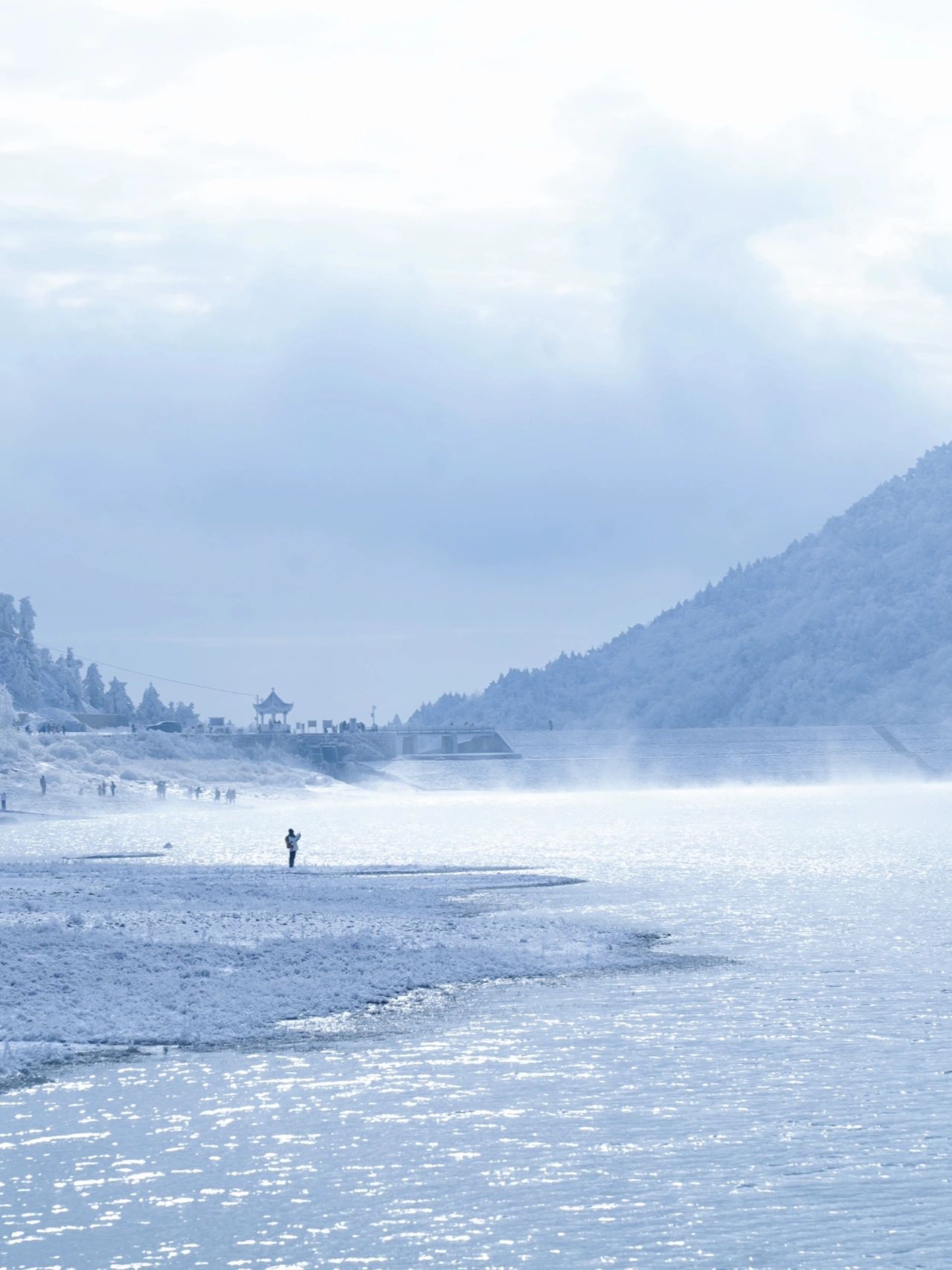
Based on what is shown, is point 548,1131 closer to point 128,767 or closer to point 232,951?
point 232,951

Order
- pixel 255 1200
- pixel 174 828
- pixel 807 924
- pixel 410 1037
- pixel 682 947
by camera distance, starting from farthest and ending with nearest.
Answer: pixel 174 828 → pixel 807 924 → pixel 682 947 → pixel 410 1037 → pixel 255 1200

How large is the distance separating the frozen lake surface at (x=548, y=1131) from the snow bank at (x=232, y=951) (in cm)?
136

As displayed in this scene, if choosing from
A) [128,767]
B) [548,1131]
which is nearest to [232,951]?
[548,1131]

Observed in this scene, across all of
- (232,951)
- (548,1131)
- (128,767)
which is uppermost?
(128,767)

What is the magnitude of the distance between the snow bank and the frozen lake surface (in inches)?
53.4

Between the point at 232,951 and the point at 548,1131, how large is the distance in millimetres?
14086

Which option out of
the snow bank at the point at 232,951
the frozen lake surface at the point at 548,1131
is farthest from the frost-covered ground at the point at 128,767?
the frozen lake surface at the point at 548,1131

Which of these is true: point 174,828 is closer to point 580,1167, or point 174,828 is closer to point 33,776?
point 33,776

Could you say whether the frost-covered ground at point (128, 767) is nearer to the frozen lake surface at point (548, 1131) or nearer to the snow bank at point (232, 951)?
the snow bank at point (232, 951)

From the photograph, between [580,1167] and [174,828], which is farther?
[174,828]

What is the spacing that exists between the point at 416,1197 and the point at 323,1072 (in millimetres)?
6102

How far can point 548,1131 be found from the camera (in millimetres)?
20938

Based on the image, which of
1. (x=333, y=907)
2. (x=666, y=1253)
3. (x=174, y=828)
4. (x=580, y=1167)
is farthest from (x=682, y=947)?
(x=174, y=828)

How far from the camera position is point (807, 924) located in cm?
4175
